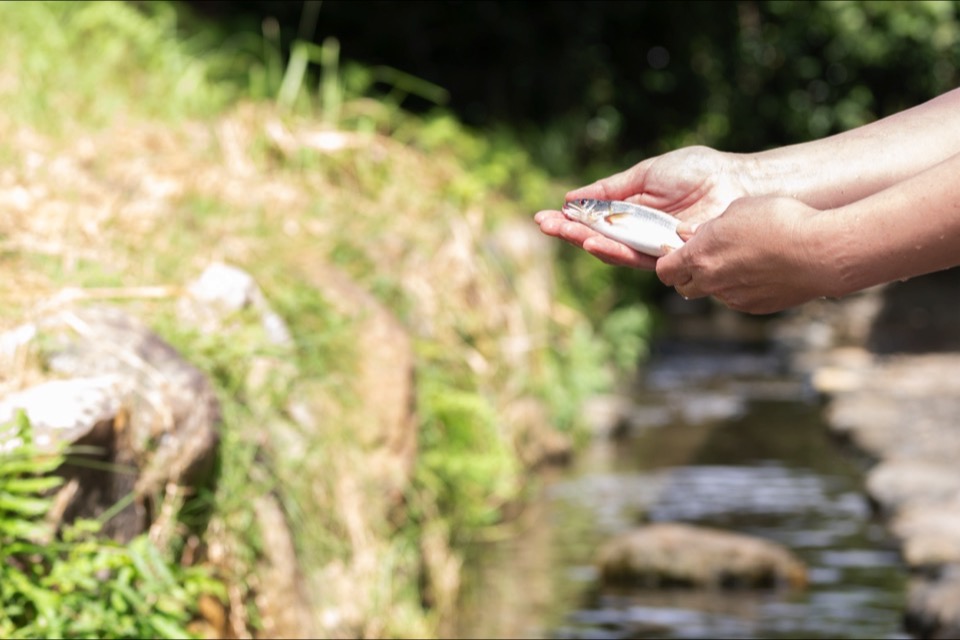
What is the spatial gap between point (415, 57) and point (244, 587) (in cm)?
1009

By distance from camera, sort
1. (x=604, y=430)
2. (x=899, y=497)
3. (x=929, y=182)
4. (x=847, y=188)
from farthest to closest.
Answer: (x=604, y=430)
(x=899, y=497)
(x=847, y=188)
(x=929, y=182)

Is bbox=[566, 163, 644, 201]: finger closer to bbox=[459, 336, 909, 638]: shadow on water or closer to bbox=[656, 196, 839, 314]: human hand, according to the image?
bbox=[656, 196, 839, 314]: human hand

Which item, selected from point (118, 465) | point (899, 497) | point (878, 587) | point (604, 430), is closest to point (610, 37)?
point (604, 430)

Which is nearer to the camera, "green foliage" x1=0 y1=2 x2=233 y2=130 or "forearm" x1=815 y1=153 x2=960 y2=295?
"forearm" x1=815 y1=153 x2=960 y2=295

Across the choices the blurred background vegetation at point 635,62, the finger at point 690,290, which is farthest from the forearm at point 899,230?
the blurred background vegetation at point 635,62

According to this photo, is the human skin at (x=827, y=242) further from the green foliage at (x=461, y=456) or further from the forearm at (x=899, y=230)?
the green foliage at (x=461, y=456)

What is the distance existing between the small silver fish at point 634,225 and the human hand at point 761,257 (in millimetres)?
99

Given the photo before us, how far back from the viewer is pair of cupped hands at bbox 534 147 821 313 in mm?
3086

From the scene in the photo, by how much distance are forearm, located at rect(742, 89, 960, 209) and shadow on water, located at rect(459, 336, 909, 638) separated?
288 cm

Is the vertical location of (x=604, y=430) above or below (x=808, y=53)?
below

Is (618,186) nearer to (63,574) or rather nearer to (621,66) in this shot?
(63,574)

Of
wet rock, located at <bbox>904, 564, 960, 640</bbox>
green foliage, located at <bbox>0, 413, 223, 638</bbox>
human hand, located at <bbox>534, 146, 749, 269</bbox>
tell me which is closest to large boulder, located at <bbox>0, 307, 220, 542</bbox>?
green foliage, located at <bbox>0, 413, 223, 638</bbox>

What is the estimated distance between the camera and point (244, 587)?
457 cm

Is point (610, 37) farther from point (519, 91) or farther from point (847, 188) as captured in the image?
point (847, 188)
